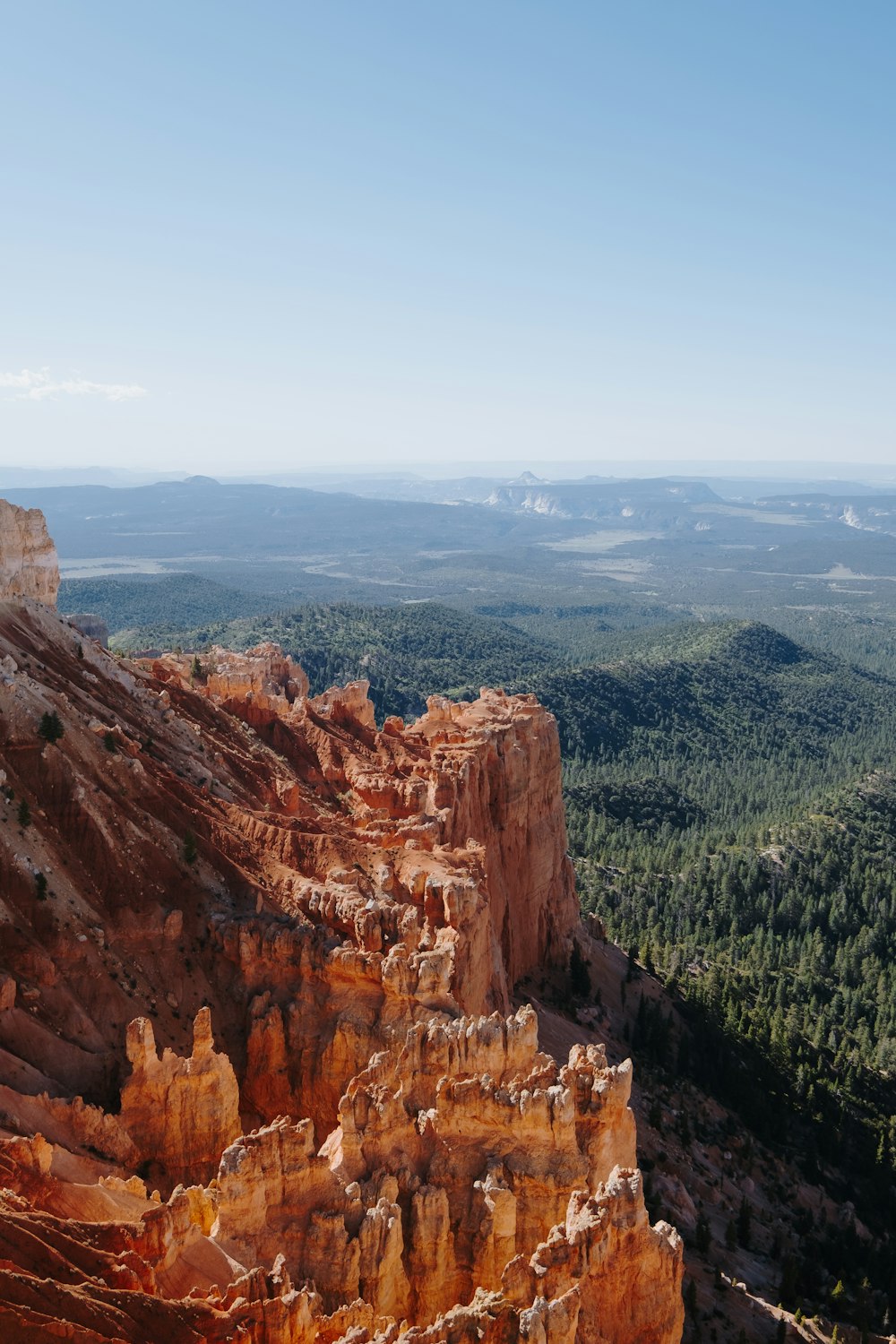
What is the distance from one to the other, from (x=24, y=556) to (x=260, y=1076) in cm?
2450

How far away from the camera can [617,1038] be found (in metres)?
58.3

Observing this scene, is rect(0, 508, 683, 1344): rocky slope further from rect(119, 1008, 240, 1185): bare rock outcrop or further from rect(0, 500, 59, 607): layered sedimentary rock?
rect(0, 500, 59, 607): layered sedimentary rock

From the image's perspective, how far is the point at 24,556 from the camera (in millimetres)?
45125

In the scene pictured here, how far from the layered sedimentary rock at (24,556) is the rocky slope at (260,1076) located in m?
1.28

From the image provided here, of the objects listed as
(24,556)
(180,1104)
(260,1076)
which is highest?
(24,556)

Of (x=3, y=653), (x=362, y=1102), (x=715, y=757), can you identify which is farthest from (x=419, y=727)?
(x=715, y=757)

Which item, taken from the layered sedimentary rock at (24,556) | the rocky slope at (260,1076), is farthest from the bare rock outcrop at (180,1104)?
the layered sedimentary rock at (24,556)

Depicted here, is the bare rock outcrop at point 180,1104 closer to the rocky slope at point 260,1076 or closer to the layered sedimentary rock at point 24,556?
the rocky slope at point 260,1076

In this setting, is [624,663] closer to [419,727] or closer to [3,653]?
[419,727]

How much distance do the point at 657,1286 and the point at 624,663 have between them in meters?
165

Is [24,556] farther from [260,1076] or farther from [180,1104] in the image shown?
[180,1104]

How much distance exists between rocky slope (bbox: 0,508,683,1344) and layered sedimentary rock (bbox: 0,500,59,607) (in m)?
1.28

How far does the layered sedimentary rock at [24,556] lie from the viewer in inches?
1716

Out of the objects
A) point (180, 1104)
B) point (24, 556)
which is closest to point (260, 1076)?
point (180, 1104)
